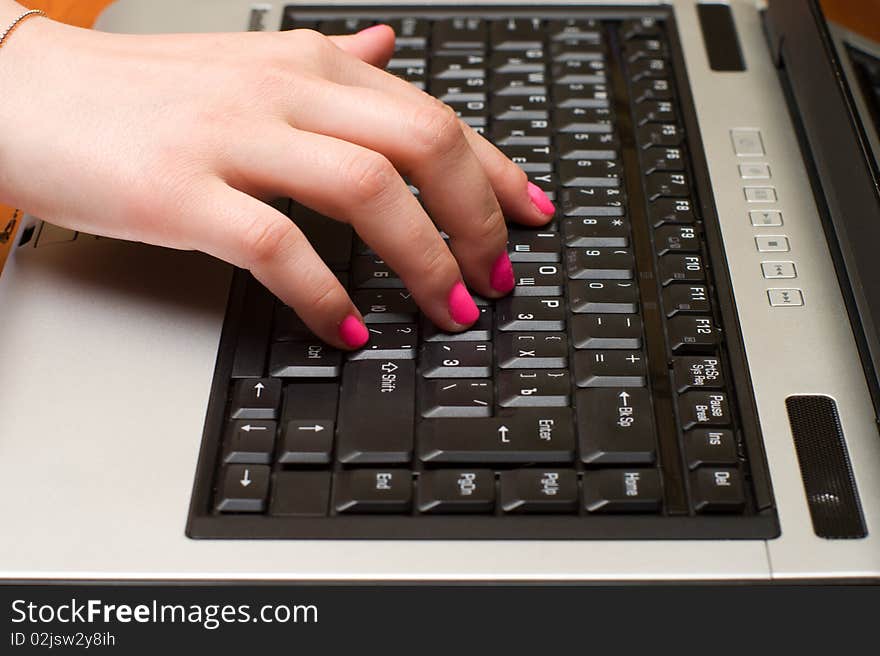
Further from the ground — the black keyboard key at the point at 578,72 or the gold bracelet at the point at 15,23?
the black keyboard key at the point at 578,72

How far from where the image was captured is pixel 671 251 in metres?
0.56

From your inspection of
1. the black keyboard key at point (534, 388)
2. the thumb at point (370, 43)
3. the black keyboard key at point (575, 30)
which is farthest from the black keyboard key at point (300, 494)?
the black keyboard key at point (575, 30)

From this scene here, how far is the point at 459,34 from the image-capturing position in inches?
28.1

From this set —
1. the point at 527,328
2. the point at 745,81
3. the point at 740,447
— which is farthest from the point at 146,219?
the point at 745,81

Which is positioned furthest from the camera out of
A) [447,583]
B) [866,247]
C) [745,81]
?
[745,81]

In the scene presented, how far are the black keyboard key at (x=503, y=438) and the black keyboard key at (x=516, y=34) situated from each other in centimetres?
35

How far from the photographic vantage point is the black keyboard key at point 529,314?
20.4 inches

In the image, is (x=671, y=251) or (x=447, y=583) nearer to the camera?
(x=447, y=583)

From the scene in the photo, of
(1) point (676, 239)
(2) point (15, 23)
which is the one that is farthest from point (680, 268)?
(2) point (15, 23)

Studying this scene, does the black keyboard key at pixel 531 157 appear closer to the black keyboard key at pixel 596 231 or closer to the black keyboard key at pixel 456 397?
the black keyboard key at pixel 596 231
